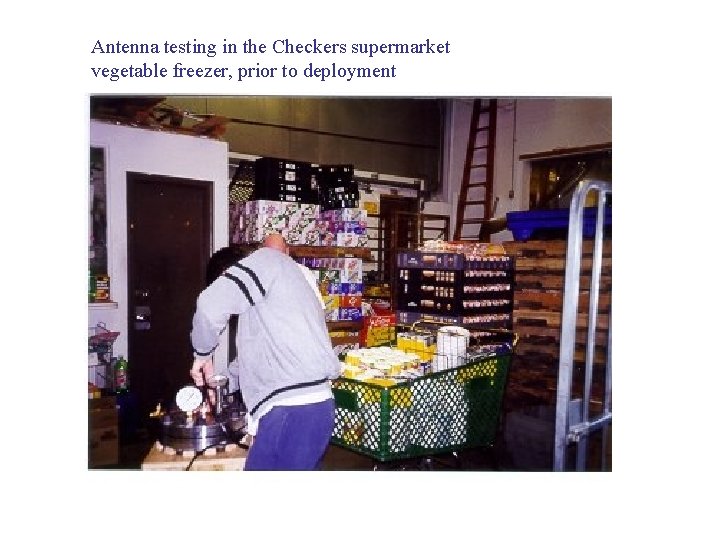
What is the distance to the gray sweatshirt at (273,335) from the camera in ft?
7.16

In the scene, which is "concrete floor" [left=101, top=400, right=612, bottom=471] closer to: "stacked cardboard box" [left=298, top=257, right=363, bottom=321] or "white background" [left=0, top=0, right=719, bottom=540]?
"white background" [left=0, top=0, right=719, bottom=540]

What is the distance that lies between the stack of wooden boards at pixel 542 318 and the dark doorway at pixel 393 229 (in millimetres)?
4554

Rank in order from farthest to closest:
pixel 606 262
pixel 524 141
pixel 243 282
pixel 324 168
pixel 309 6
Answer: pixel 524 141, pixel 324 168, pixel 606 262, pixel 309 6, pixel 243 282

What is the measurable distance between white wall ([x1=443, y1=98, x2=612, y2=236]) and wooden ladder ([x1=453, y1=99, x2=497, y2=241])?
22 centimetres

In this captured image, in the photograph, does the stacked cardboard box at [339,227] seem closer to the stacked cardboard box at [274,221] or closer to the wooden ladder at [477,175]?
the stacked cardboard box at [274,221]

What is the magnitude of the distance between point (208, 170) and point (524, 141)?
6225 mm

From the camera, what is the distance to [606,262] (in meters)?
3.49

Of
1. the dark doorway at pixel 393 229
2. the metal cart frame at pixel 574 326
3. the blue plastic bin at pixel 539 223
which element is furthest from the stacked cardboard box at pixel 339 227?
the dark doorway at pixel 393 229

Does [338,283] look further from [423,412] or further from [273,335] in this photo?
[273,335]

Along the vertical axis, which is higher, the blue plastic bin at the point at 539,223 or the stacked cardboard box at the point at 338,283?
the blue plastic bin at the point at 539,223

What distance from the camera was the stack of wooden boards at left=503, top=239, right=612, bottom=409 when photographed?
3.71 metres

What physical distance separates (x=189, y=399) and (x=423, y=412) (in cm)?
112
